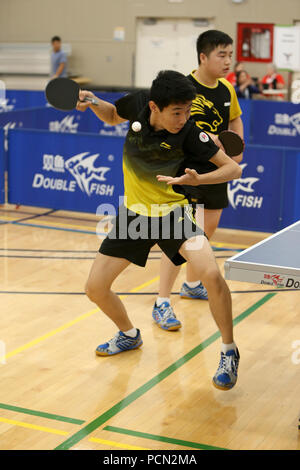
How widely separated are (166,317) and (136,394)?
3.63ft

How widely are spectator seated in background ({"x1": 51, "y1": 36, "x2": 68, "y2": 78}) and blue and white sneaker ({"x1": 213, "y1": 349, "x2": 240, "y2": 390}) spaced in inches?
657

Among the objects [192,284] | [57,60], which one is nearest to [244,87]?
[57,60]

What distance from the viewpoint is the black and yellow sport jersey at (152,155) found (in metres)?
4.02

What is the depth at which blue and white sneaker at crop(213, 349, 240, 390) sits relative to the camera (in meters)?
4.14

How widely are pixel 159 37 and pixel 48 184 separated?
512 inches

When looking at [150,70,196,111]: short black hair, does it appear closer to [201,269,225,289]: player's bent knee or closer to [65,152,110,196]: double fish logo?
[201,269,225,289]: player's bent knee

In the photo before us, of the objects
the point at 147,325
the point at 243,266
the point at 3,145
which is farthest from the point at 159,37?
the point at 243,266

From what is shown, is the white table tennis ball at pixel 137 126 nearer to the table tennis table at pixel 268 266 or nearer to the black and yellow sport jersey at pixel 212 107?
the table tennis table at pixel 268 266

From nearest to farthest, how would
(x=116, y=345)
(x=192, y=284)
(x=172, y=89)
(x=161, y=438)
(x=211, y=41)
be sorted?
(x=161, y=438) → (x=172, y=89) → (x=116, y=345) → (x=211, y=41) → (x=192, y=284)

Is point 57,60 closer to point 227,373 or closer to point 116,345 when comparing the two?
point 116,345

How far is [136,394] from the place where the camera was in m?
4.20

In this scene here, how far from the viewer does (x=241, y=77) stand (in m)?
16.8

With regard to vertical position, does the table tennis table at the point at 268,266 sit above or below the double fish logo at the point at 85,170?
above

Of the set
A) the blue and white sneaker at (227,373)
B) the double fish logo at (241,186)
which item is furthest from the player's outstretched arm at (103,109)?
the double fish logo at (241,186)
